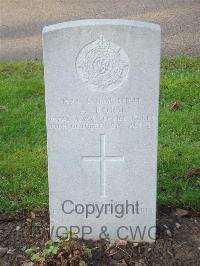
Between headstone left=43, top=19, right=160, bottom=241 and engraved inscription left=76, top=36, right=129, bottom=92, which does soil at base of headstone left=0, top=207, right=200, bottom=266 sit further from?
engraved inscription left=76, top=36, right=129, bottom=92

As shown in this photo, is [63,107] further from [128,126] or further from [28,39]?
[28,39]

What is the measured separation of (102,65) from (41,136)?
225 cm

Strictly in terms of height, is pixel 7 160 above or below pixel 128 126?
below

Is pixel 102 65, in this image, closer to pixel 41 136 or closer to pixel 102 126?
pixel 102 126

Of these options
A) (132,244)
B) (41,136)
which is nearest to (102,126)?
(132,244)

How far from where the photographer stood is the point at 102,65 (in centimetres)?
378

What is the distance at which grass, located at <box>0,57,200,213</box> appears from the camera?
4832mm

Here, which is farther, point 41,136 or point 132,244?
point 41,136

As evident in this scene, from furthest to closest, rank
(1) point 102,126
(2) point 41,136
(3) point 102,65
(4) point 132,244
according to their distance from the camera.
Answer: (2) point 41,136, (4) point 132,244, (1) point 102,126, (3) point 102,65

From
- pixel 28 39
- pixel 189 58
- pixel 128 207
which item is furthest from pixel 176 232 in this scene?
pixel 28 39

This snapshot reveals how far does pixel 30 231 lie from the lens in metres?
4.38

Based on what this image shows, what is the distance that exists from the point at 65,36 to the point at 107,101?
1.61ft

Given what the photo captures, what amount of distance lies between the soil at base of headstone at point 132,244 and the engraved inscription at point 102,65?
113cm

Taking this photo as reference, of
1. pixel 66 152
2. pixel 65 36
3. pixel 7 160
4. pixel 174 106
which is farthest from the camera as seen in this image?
pixel 174 106
